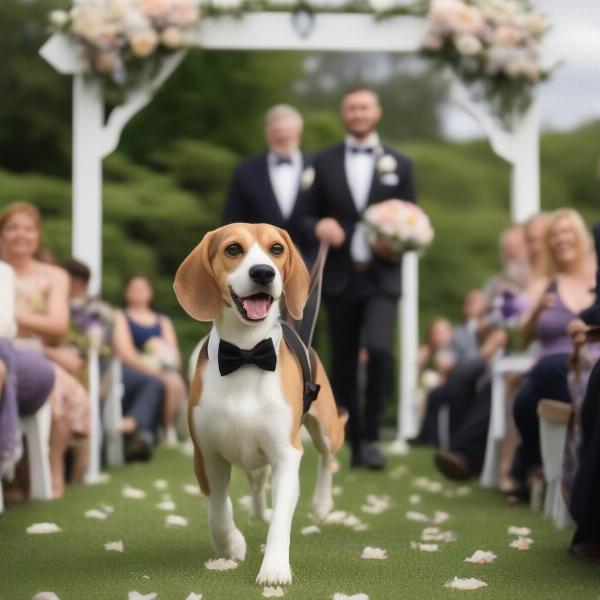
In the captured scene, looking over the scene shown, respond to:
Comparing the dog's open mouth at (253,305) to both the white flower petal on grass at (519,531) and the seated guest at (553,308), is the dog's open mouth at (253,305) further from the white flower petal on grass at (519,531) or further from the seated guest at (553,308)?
the seated guest at (553,308)

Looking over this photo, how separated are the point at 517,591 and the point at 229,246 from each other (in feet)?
4.54

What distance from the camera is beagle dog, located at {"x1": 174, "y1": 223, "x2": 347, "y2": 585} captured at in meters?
4.13

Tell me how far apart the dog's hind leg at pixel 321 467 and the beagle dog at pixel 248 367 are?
0.80 meters

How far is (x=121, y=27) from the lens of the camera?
384 inches

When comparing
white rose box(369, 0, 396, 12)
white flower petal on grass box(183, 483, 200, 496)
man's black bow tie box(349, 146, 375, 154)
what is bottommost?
white flower petal on grass box(183, 483, 200, 496)

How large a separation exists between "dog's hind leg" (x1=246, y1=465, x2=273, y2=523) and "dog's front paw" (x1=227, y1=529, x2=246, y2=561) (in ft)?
1.80

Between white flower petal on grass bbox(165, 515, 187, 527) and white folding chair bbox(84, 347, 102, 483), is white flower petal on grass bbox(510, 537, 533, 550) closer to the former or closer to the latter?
white flower petal on grass bbox(165, 515, 187, 527)

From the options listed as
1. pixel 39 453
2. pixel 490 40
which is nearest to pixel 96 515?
pixel 39 453

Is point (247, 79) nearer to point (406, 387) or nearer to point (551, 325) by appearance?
point (406, 387)

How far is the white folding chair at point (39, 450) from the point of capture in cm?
664

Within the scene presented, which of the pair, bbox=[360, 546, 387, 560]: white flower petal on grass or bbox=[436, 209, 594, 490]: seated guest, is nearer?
bbox=[360, 546, 387, 560]: white flower petal on grass

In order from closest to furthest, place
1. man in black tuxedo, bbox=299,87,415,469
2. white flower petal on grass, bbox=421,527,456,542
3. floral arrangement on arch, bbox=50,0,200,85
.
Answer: white flower petal on grass, bbox=421,527,456,542
man in black tuxedo, bbox=299,87,415,469
floral arrangement on arch, bbox=50,0,200,85

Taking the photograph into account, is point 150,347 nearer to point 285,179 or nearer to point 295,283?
point 285,179

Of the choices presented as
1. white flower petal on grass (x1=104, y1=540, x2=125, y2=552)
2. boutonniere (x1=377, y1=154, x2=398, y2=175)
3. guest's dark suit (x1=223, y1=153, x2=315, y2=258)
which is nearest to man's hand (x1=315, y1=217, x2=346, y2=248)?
boutonniere (x1=377, y1=154, x2=398, y2=175)
